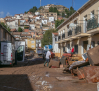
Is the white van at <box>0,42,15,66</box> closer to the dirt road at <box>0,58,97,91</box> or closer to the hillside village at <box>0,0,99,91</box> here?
the hillside village at <box>0,0,99,91</box>

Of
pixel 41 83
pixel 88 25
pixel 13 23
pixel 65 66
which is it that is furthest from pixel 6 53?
pixel 13 23

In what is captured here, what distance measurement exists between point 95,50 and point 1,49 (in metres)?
9.05

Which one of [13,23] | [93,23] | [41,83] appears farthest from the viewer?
[13,23]

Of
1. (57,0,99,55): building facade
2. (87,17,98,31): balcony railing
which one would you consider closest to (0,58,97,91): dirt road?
(57,0,99,55): building facade

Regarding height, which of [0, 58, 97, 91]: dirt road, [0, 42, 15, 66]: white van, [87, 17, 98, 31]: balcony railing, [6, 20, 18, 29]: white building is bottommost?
[0, 58, 97, 91]: dirt road

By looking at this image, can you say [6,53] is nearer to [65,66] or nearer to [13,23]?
[65,66]

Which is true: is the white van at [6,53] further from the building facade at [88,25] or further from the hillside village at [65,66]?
the building facade at [88,25]

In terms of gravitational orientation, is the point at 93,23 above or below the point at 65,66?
above

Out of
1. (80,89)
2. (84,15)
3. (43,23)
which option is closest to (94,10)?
(84,15)

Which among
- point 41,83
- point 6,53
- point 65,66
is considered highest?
point 6,53

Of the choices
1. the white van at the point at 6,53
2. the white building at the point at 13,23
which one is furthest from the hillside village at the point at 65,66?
the white building at the point at 13,23

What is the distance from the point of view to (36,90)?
5.86m

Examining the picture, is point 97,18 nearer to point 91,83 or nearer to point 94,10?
point 94,10

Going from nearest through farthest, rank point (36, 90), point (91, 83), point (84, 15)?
point (36, 90) → point (91, 83) → point (84, 15)
